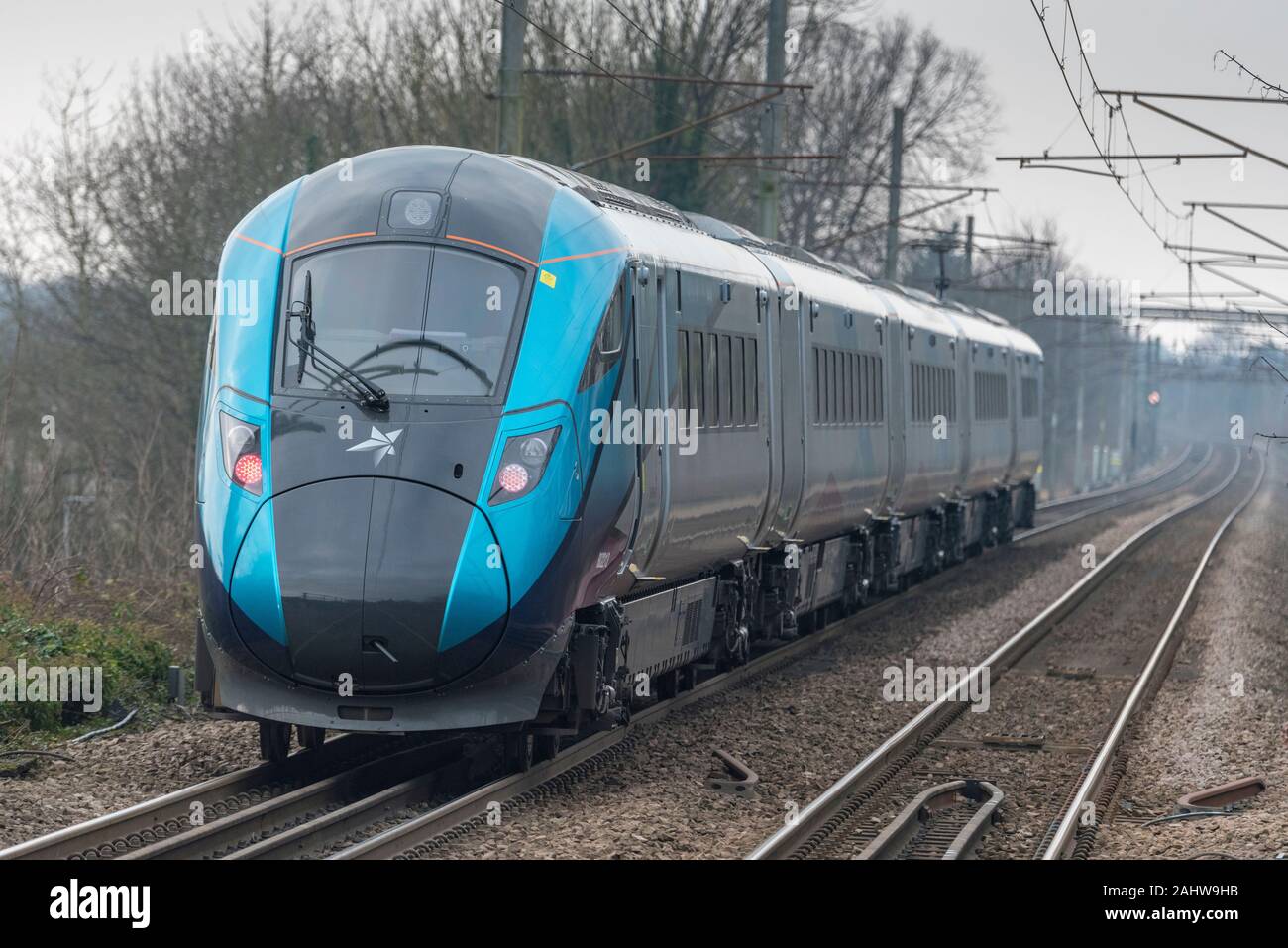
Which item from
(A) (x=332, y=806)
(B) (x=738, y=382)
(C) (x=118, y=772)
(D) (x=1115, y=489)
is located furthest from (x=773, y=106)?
(D) (x=1115, y=489)

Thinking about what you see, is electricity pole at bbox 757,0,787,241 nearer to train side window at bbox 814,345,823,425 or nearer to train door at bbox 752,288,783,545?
train side window at bbox 814,345,823,425

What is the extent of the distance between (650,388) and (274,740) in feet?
9.80

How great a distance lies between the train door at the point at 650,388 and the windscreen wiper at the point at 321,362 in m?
1.80

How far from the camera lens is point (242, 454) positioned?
9.55m

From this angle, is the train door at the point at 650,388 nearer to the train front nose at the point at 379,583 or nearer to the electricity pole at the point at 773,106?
the train front nose at the point at 379,583

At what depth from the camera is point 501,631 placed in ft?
30.9

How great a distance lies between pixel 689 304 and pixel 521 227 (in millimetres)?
2280

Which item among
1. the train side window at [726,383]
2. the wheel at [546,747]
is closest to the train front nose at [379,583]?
the wheel at [546,747]

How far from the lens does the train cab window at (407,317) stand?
9641 millimetres

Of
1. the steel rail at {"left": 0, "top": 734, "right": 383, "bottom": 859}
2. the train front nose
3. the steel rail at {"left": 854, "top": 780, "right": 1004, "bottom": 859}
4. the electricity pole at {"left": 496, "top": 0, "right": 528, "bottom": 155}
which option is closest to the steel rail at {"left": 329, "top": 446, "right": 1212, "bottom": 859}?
the train front nose

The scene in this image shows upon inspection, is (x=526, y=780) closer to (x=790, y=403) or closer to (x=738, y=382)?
(x=738, y=382)

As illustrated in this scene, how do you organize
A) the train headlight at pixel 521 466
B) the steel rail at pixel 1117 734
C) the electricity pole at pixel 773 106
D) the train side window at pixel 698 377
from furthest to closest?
the electricity pole at pixel 773 106 → the train side window at pixel 698 377 → the steel rail at pixel 1117 734 → the train headlight at pixel 521 466

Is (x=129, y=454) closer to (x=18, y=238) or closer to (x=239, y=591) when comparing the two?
(x=18, y=238)

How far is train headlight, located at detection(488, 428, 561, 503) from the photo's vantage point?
30.9 ft
